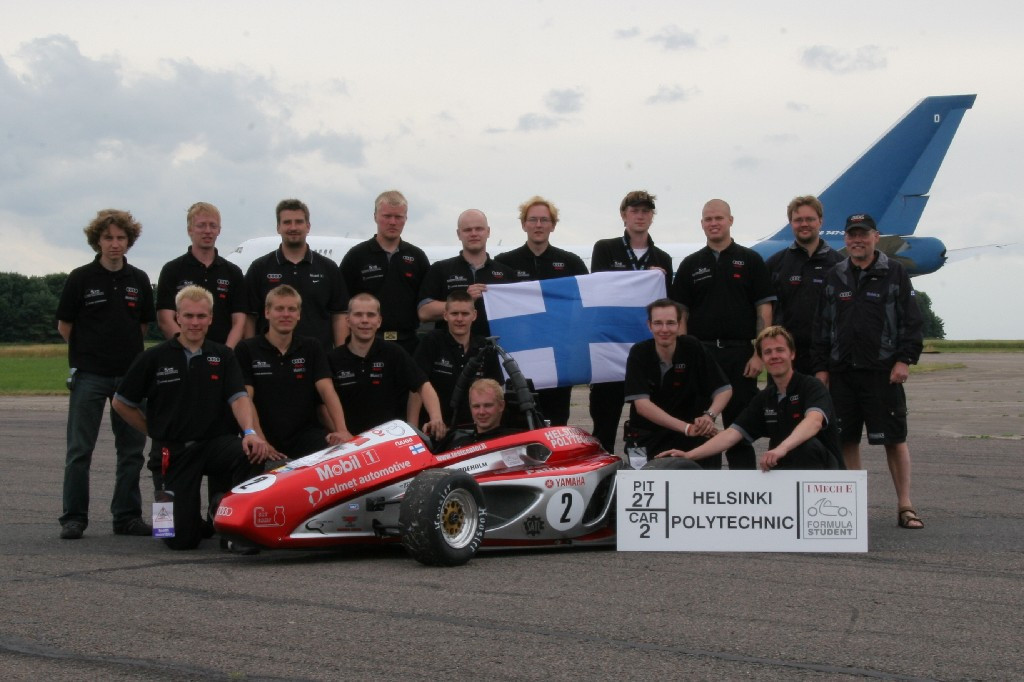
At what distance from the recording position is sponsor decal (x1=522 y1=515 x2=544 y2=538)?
22.7 feet

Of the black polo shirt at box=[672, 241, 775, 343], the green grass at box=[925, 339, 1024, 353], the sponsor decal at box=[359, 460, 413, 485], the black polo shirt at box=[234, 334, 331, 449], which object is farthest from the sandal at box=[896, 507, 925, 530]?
the green grass at box=[925, 339, 1024, 353]

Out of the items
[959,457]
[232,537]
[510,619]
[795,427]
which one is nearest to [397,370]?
[232,537]

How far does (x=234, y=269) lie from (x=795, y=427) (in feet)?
13.1

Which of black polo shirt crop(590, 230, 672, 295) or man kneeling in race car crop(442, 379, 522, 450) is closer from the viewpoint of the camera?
man kneeling in race car crop(442, 379, 522, 450)

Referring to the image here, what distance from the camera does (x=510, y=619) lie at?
507cm

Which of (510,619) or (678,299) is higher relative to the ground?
(678,299)

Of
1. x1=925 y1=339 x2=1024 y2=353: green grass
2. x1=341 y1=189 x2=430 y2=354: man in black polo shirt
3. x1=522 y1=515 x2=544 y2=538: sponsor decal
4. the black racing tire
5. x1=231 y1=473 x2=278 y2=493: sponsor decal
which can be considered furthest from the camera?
x1=925 y1=339 x2=1024 y2=353: green grass

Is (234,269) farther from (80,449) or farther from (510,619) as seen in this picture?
(510,619)

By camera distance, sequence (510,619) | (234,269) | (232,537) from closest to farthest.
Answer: (510,619)
(232,537)
(234,269)

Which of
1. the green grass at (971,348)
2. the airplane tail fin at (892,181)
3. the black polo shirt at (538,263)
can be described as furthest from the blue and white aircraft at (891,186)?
the black polo shirt at (538,263)

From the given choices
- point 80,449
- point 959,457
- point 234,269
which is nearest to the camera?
point 80,449

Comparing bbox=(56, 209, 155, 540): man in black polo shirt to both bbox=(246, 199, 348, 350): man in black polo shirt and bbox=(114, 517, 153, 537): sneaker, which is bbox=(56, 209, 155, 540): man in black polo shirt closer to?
bbox=(114, 517, 153, 537): sneaker

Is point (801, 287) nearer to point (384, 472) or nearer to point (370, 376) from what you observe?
point (370, 376)

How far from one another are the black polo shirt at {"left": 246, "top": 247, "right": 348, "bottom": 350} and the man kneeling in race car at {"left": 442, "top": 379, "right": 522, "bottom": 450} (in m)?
1.62
